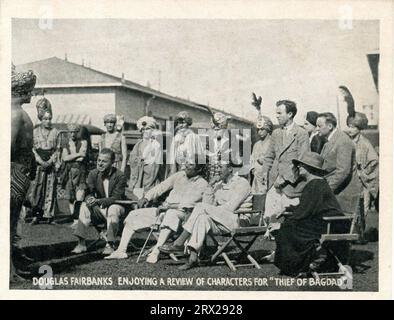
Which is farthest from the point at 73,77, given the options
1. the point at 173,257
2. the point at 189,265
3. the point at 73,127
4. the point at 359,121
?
the point at 359,121

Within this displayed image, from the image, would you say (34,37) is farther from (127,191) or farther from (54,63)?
(127,191)

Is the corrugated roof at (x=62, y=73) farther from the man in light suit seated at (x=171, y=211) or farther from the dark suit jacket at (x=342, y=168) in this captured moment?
the dark suit jacket at (x=342, y=168)

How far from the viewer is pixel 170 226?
7.50 metres

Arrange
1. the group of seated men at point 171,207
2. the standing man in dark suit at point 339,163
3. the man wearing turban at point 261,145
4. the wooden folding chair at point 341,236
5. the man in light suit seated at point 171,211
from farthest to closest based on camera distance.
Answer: the man wearing turban at point 261,145 < the standing man in dark suit at point 339,163 < the man in light suit seated at point 171,211 < the group of seated men at point 171,207 < the wooden folding chair at point 341,236

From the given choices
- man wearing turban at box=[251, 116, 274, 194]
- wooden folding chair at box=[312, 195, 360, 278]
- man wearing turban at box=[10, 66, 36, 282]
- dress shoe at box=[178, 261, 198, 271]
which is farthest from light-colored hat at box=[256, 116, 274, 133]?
man wearing turban at box=[10, 66, 36, 282]

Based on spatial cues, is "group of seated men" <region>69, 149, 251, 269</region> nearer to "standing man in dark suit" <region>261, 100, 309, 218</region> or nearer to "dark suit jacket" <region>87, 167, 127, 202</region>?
"dark suit jacket" <region>87, 167, 127, 202</region>

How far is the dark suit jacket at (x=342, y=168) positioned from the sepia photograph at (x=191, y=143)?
16 millimetres

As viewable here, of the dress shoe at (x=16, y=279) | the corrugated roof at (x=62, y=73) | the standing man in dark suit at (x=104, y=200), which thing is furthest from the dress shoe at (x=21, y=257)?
the corrugated roof at (x=62, y=73)

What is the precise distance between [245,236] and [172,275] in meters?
0.95

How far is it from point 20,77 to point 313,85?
341 cm

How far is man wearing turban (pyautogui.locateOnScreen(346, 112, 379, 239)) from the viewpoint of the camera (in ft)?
25.2

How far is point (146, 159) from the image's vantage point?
7.95 meters

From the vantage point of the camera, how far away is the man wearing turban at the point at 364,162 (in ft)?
25.2

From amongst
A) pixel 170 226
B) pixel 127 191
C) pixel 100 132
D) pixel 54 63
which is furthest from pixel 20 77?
pixel 170 226
